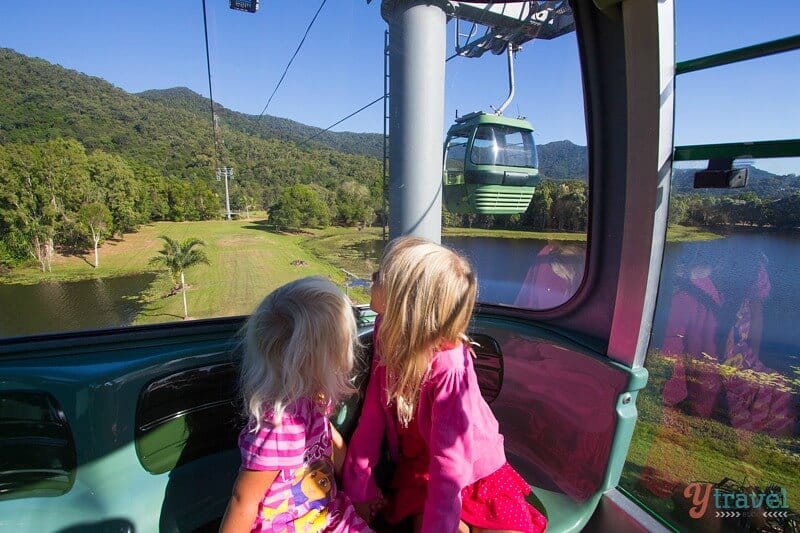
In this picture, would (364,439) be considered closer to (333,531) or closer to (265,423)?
(333,531)

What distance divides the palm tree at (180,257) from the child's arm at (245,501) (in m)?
0.86

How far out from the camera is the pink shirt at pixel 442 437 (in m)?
1.17

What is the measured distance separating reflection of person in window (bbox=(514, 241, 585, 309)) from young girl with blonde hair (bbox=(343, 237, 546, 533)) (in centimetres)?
108

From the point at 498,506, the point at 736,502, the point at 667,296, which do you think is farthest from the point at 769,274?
the point at 498,506

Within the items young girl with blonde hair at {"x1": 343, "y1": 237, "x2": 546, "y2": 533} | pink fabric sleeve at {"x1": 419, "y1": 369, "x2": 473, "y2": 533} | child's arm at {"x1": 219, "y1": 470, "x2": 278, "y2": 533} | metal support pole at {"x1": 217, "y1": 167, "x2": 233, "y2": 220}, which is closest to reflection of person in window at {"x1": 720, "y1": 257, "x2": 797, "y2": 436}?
young girl with blonde hair at {"x1": 343, "y1": 237, "x2": 546, "y2": 533}

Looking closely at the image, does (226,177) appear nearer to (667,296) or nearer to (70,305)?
(70,305)

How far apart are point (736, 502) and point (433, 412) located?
1.71 meters

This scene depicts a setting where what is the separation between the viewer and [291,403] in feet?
3.63

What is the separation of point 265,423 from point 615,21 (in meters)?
1.95

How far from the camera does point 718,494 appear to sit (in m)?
2.01

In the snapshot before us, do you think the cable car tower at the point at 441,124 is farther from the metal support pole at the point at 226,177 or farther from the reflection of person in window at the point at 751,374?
the reflection of person in window at the point at 751,374

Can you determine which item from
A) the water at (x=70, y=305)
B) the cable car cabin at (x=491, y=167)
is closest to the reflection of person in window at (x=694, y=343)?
the cable car cabin at (x=491, y=167)

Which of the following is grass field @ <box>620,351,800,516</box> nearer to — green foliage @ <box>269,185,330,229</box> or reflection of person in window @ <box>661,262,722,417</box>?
reflection of person in window @ <box>661,262,722,417</box>

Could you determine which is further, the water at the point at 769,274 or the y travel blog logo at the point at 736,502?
the y travel blog logo at the point at 736,502
